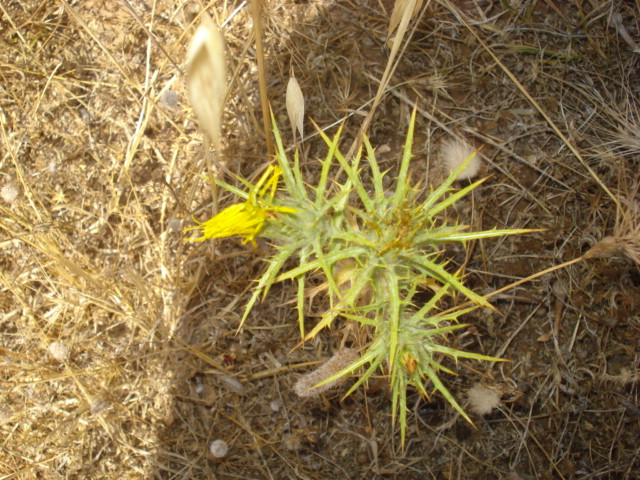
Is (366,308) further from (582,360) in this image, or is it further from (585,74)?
(585,74)

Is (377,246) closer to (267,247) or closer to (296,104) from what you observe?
(296,104)

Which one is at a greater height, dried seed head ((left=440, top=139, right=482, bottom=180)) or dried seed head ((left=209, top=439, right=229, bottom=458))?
dried seed head ((left=440, top=139, right=482, bottom=180))

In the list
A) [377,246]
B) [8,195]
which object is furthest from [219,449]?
[8,195]

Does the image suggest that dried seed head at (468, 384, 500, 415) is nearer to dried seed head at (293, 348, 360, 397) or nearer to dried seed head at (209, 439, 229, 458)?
dried seed head at (293, 348, 360, 397)

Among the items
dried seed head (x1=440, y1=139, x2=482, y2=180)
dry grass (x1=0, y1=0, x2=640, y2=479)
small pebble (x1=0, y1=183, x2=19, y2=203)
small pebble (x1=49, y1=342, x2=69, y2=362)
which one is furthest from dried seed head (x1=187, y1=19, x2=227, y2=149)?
small pebble (x1=0, y1=183, x2=19, y2=203)

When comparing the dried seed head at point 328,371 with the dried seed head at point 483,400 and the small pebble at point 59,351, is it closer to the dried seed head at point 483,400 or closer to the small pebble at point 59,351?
the dried seed head at point 483,400

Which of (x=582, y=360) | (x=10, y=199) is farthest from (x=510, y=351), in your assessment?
(x=10, y=199)
